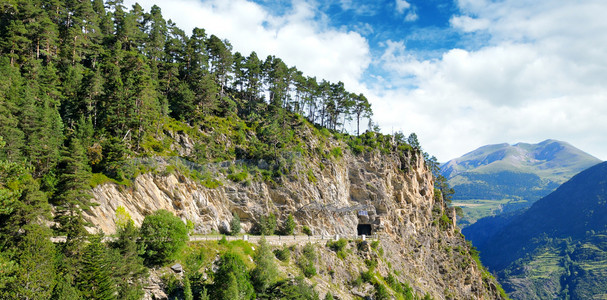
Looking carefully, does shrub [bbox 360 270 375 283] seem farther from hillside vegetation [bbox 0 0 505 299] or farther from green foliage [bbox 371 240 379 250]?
green foliage [bbox 371 240 379 250]

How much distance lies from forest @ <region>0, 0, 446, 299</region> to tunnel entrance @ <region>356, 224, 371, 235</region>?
18.6 meters

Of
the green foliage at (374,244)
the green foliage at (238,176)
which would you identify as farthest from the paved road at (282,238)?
the green foliage at (238,176)

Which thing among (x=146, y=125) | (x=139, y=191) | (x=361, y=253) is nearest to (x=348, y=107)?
(x=361, y=253)

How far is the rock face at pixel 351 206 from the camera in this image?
5072 cm

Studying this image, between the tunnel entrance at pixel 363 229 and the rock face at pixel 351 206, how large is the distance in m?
0.78

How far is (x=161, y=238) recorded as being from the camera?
40750mm

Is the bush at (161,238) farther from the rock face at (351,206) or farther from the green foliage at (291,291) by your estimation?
the green foliage at (291,291)

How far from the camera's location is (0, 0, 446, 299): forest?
101 ft

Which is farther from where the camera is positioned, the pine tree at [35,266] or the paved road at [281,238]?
the paved road at [281,238]

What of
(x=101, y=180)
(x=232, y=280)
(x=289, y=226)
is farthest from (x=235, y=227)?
(x=101, y=180)

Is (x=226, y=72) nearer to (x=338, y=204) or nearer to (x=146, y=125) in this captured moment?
(x=146, y=125)

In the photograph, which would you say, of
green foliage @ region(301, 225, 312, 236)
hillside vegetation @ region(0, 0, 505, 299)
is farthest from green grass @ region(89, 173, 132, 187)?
green foliage @ region(301, 225, 312, 236)

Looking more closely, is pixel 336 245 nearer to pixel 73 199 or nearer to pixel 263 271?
pixel 263 271

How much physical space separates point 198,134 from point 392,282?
46.9m
